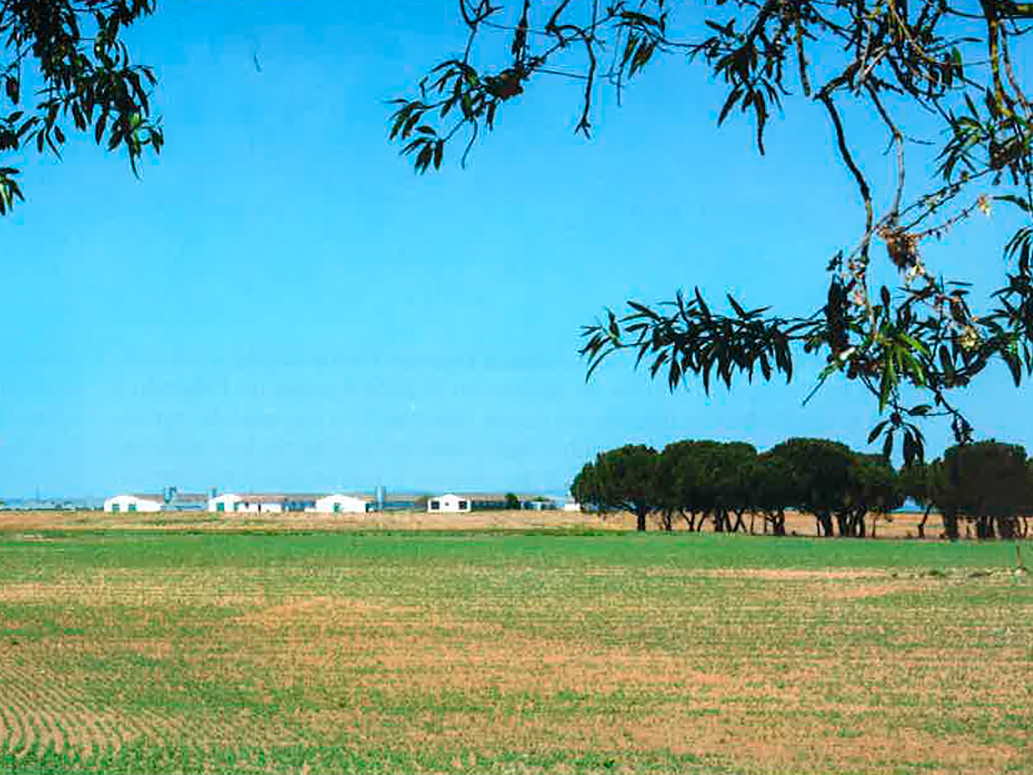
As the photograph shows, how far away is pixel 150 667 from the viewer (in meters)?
25.0

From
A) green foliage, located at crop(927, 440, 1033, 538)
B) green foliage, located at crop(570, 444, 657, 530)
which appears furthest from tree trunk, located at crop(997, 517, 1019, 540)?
green foliage, located at crop(570, 444, 657, 530)

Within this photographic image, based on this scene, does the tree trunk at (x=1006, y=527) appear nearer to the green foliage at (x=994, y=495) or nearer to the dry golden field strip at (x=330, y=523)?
the green foliage at (x=994, y=495)

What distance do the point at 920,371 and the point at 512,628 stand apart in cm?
3022

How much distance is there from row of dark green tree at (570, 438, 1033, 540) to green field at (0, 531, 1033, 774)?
4843 centimetres

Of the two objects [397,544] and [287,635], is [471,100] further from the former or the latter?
[397,544]

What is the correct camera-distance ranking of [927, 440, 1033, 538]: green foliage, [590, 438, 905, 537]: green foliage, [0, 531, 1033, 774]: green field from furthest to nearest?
[590, 438, 905, 537]: green foliage < [927, 440, 1033, 538]: green foliage < [0, 531, 1033, 774]: green field

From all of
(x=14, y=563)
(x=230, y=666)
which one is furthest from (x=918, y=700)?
(x=14, y=563)

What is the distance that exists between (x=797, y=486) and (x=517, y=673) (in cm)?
9040

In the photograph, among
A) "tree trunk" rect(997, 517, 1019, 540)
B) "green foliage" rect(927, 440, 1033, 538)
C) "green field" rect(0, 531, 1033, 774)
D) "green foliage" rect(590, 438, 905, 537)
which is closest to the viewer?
"green field" rect(0, 531, 1033, 774)

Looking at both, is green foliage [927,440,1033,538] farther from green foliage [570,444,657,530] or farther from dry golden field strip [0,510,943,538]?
green foliage [570,444,657,530]

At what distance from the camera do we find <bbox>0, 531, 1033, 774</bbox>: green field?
16172 millimetres

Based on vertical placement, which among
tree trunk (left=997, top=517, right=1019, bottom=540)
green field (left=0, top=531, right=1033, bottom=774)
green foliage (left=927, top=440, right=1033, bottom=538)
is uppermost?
green foliage (left=927, top=440, right=1033, bottom=538)

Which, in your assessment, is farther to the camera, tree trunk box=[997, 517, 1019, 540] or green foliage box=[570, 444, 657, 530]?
green foliage box=[570, 444, 657, 530]

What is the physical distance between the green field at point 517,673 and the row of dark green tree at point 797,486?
159 feet
